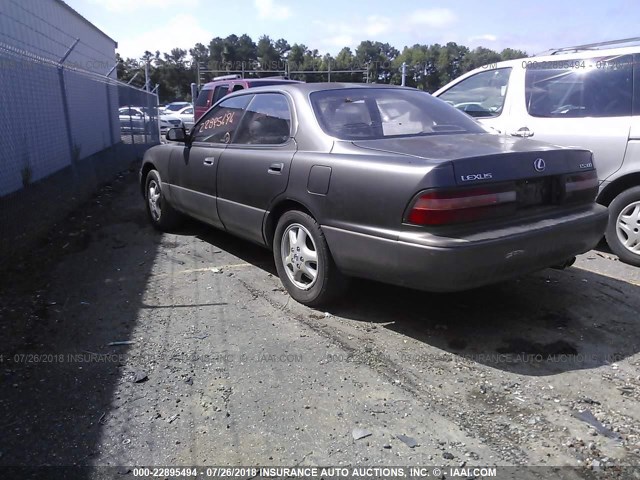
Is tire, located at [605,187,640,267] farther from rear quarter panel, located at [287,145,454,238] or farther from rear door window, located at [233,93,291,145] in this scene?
rear door window, located at [233,93,291,145]

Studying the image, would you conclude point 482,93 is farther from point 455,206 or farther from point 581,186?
point 455,206

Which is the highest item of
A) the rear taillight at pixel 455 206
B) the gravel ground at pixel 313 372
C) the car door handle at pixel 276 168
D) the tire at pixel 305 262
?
the car door handle at pixel 276 168

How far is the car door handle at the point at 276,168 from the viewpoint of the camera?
4062 millimetres

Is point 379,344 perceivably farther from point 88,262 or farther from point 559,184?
point 88,262

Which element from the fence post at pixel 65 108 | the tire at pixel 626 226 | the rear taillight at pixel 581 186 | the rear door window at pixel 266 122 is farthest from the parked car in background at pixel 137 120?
the rear taillight at pixel 581 186

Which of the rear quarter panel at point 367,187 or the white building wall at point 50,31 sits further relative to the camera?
the white building wall at point 50,31

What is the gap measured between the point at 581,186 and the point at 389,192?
60.2 inches

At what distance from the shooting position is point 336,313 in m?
3.95

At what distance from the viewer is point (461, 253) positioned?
3021mm

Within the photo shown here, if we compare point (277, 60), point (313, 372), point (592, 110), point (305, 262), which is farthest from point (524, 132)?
point (277, 60)

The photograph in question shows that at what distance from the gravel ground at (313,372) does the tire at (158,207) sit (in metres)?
1.36

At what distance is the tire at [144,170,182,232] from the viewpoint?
243 inches

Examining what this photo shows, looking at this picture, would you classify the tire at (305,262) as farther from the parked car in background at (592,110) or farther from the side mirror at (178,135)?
the parked car in background at (592,110)

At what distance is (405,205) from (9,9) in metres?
8.92
